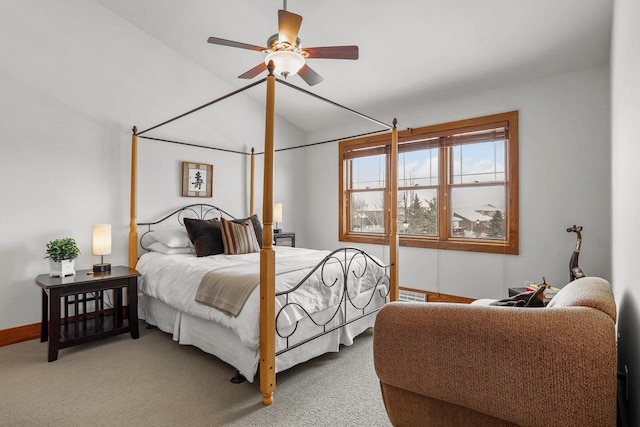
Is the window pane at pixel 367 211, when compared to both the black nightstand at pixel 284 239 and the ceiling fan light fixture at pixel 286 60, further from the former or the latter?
the ceiling fan light fixture at pixel 286 60

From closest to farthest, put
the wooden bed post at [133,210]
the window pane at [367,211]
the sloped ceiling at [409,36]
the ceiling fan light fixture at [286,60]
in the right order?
the ceiling fan light fixture at [286,60], the sloped ceiling at [409,36], the wooden bed post at [133,210], the window pane at [367,211]

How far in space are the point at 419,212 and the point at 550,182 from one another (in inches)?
59.5

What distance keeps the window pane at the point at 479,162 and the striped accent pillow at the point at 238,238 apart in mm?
2533

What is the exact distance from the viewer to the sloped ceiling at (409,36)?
292cm

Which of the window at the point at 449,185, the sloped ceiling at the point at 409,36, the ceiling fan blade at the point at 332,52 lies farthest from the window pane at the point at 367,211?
the ceiling fan blade at the point at 332,52

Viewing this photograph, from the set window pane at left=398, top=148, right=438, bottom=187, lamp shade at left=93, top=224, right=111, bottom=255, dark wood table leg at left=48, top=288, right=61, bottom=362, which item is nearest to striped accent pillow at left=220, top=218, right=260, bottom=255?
lamp shade at left=93, top=224, right=111, bottom=255

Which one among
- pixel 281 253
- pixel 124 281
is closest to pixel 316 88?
pixel 281 253

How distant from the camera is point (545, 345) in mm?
1198

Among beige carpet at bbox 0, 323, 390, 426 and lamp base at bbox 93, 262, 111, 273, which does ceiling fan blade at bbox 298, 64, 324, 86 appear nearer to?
beige carpet at bbox 0, 323, 390, 426

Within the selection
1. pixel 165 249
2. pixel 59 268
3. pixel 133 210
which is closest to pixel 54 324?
pixel 59 268

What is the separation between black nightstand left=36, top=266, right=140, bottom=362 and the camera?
9.15 feet

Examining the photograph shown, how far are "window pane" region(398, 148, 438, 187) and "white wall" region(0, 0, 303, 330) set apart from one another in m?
2.68

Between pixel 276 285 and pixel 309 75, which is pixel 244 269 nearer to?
pixel 276 285

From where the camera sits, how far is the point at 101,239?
337 cm
